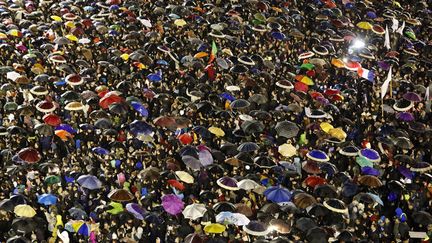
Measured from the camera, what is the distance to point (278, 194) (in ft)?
40.2

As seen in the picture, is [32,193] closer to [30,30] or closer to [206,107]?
[206,107]

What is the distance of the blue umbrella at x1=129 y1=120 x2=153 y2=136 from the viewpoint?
47.9 ft

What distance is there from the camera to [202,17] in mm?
23234

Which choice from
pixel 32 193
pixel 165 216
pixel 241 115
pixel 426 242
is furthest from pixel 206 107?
pixel 426 242

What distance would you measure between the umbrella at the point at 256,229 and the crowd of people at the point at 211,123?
0.14 meters

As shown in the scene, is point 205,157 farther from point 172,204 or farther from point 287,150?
point 287,150

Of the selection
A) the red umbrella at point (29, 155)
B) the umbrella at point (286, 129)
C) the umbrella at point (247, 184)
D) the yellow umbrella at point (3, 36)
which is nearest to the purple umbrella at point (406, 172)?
the umbrella at point (286, 129)

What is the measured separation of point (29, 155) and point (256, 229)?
5.81m

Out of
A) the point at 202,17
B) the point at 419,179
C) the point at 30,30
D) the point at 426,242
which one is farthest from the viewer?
the point at 202,17

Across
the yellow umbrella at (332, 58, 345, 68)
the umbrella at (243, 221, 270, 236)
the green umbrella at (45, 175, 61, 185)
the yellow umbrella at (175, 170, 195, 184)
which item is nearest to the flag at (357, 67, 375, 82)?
the yellow umbrella at (332, 58, 345, 68)

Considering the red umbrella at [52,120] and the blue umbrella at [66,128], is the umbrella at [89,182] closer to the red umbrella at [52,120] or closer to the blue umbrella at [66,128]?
the blue umbrella at [66,128]

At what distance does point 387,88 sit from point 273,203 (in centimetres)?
774

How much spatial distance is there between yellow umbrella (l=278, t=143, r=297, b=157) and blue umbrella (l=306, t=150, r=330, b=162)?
19.3 inches

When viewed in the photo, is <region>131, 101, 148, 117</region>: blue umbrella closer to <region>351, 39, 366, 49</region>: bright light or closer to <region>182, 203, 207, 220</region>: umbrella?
<region>182, 203, 207, 220</region>: umbrella
